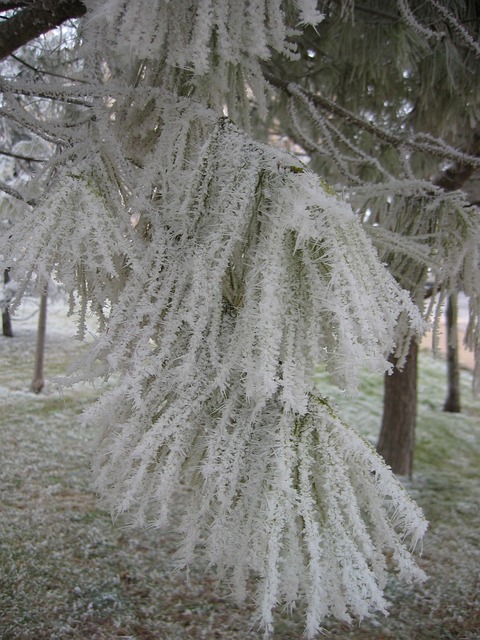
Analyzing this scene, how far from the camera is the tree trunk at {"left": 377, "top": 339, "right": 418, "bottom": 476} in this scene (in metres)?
7.01

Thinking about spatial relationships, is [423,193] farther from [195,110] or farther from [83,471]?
[83,471]

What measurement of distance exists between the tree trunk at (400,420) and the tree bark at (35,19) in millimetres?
5695

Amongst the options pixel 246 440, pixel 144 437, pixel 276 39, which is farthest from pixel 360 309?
pixel 276 39

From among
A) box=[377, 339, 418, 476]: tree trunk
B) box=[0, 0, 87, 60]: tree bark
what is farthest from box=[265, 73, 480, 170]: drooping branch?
box=[377, 339, 418, 476]: tree trunk

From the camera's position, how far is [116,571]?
13.7 ft

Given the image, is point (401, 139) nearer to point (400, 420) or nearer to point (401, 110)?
point (401, 110)

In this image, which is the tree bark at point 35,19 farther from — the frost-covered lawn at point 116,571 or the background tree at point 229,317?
the frost-covered lawn at point 116,571

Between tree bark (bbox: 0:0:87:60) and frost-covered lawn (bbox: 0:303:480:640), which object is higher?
tree bark (bbox: 0:0:87:60)

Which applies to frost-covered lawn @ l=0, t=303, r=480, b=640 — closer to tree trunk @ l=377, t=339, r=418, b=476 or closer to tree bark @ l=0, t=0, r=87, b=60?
tree trunk @ l=377, t=339, r=418, b=476

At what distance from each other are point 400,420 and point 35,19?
241 inches

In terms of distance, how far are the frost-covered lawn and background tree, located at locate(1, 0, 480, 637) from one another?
0.50m

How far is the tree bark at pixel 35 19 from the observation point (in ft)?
7.57

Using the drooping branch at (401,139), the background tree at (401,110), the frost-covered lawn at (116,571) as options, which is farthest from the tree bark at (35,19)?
the frost-covered lawn at (116,571)

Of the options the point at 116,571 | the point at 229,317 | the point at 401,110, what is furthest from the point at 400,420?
the point at 229,317
